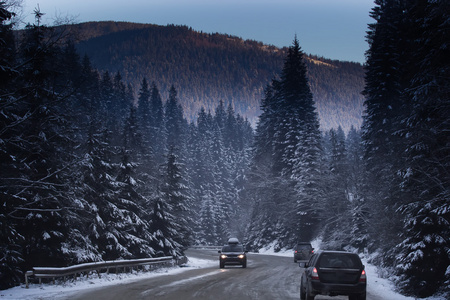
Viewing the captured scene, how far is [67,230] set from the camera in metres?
21.2

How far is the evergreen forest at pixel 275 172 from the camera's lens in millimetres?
16609

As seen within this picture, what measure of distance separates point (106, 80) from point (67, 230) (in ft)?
327

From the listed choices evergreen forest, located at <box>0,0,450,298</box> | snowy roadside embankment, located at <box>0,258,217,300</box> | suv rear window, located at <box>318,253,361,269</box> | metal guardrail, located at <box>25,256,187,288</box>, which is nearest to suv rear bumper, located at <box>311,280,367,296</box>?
suv rear window, located at <box>318,253,361,269</box>

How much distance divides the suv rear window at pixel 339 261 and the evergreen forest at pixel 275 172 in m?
3.40

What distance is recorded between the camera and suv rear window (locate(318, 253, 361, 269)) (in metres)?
13.4

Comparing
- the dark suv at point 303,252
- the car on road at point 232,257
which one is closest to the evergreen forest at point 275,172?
the dark suv at point 303,252

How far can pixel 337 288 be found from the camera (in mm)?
13094

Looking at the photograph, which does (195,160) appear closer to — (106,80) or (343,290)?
(106,80)

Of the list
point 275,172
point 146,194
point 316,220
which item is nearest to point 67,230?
point 146,194

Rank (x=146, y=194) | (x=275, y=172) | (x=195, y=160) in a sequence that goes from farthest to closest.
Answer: (x=195, y=160) → (x=275, y=172) → (x=146, y=194)

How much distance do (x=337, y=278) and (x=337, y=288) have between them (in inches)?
11.1

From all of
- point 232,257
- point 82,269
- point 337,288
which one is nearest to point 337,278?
point 337,288

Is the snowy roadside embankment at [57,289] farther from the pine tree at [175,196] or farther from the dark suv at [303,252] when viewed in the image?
the dark suv at [303,252]

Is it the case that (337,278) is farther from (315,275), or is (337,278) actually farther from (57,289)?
(57,289)
